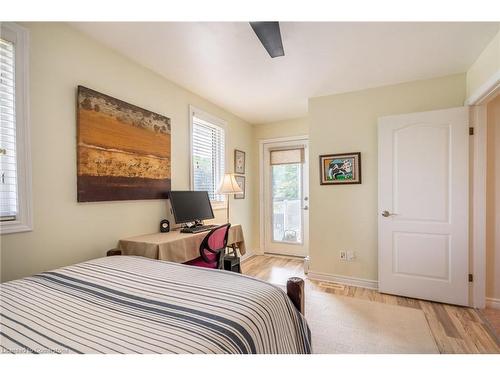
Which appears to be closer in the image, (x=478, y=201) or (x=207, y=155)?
(x=478, y=201)

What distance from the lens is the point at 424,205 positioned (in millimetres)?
2500

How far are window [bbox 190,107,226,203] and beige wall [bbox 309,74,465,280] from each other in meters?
1.30

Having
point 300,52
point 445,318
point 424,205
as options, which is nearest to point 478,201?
point 424,205

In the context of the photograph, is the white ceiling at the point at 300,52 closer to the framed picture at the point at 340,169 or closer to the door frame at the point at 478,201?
the door frame at the point at 478,201

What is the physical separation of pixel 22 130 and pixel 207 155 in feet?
6.61

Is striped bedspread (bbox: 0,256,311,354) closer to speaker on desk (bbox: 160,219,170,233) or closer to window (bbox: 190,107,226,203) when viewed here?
speaker on desk (bbox: 160,219,170,233)

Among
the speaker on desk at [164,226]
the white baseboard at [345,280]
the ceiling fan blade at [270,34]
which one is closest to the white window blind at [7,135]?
the speaker on desk at [164,226]

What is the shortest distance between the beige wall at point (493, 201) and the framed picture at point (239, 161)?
2.97 meters

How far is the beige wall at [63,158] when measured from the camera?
5.09ft

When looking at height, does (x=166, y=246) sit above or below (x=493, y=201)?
below

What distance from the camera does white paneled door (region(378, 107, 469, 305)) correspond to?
2.37 metres

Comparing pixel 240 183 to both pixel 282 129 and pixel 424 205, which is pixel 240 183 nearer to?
pixel 282 129
